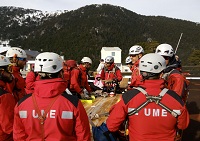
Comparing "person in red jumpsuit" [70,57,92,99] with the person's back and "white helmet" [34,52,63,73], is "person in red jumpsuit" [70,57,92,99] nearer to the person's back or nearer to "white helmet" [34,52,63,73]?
the person's back

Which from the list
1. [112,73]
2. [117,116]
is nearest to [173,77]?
[117,116]

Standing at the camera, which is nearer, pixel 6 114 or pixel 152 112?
pixel 152 112

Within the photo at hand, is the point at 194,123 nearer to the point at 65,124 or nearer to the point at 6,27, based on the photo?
the point at 65,124

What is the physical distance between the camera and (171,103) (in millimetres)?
3031

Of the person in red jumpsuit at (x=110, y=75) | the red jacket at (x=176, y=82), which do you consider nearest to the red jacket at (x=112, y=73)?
the person in red jumpsuit at (x=110, y=75)

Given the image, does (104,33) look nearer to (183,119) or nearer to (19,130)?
(183,119)

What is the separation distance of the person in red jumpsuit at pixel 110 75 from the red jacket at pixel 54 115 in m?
6.25

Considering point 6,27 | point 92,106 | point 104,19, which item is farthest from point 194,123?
point 6,27

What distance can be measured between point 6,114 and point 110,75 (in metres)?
6.53

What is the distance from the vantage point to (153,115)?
3.02m

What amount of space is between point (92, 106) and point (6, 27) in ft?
607

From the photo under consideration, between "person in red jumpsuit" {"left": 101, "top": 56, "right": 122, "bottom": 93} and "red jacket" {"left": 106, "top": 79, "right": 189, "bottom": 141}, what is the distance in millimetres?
5980

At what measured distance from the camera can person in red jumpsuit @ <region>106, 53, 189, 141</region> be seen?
9.90ft

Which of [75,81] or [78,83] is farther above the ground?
[75,81]
